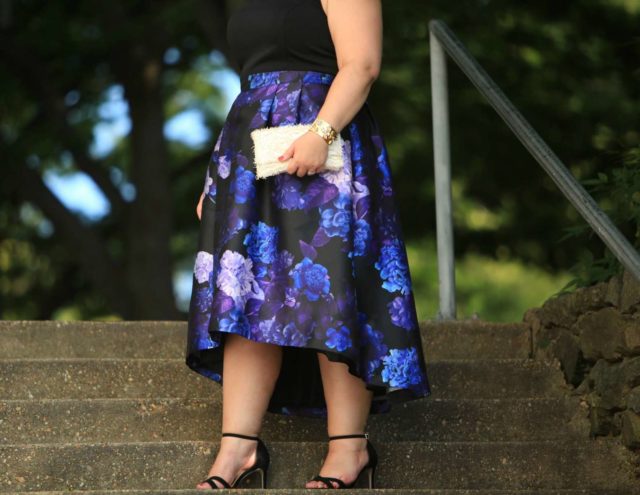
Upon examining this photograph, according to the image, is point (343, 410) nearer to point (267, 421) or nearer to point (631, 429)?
point (267, 421)

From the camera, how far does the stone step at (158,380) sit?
4453 millimetres

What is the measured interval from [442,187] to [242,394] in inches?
71.0

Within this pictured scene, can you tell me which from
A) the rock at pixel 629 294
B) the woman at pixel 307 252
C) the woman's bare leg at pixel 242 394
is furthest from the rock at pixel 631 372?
the woman's bare leg at pixel 242 394

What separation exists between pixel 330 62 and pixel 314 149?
0.31m

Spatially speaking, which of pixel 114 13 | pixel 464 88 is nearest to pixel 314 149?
pixel 464 88

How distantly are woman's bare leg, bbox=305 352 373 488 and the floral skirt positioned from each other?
2.3 inches

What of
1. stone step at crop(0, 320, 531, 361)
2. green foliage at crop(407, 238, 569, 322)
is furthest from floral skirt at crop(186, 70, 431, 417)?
green foliage at crop(407, 238, 569, 322)

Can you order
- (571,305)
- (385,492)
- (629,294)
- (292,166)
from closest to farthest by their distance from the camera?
1. (385,492)
2. (292,166)
3. (629,294)
4. (571,305)

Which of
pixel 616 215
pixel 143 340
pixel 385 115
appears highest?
pixel 616 215

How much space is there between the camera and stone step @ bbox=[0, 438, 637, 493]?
3785mm

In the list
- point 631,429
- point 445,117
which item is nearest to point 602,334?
point 631,429

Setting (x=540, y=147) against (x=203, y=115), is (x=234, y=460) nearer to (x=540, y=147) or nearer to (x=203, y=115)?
(x=540, y=147)

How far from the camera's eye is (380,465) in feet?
13.1

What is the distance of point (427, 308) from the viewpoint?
46.9ft
